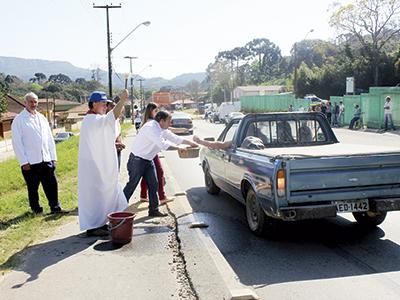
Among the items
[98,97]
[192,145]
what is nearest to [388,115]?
[192,145]

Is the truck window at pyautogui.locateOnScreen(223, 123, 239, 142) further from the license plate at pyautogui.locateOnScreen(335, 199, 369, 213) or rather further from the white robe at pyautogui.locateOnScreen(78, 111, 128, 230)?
the license plate at pyautogui.locateOnScreen(335, 199, 369, 213)

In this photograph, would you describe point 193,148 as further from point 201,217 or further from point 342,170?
point 342,170

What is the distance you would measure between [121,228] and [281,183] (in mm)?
2071

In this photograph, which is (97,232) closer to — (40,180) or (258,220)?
(40,180)

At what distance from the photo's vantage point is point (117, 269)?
17.6ft

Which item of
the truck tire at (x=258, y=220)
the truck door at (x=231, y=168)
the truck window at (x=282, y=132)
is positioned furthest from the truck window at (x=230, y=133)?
the truck tire at (x=258, y=220)

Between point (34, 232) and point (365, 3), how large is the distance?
2068 inches

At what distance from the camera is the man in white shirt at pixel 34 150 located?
7.63 m

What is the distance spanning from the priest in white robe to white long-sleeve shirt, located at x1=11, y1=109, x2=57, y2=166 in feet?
4.91

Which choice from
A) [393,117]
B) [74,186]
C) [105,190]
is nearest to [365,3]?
[393,117]

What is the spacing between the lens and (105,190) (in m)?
6.65

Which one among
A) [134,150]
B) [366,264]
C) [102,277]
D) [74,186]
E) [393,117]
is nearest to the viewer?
[102,277]

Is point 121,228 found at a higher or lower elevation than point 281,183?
lower

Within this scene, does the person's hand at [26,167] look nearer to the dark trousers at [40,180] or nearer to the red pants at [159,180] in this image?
the dark trousers at [40,180]
